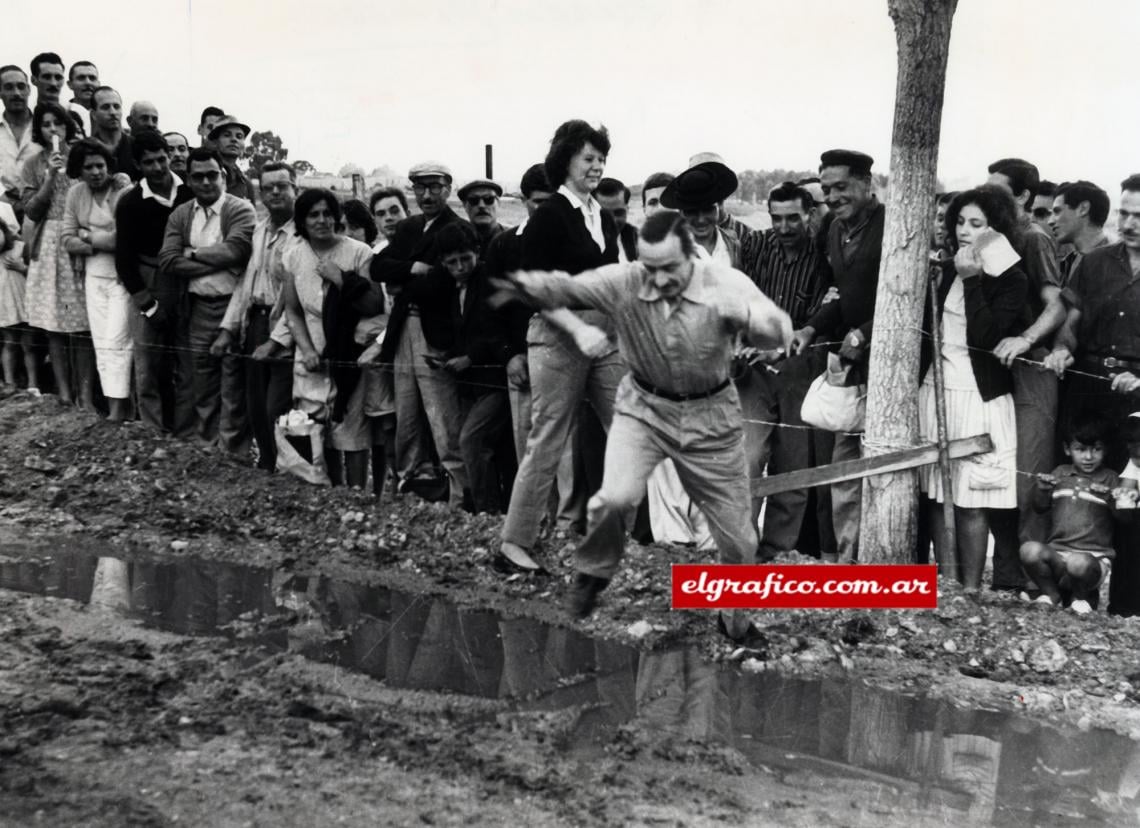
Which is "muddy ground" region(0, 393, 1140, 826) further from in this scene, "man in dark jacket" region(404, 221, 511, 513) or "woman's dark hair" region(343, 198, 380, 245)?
"woman's dark hair" region(343, 198, 380, 245)

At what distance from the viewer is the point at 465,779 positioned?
14.5 feet

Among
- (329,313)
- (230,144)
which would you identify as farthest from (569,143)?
(230,144)

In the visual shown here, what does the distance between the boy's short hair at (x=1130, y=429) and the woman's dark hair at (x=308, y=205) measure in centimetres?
477

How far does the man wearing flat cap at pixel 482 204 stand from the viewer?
790 cm

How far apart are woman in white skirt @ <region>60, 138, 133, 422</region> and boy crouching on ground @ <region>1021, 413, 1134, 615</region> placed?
6300 millimetres

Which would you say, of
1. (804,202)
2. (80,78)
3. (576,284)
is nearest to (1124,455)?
(804,202)

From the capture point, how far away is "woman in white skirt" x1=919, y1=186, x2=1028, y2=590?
636cm

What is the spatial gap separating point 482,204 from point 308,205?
1089mm

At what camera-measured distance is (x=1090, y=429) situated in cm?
617

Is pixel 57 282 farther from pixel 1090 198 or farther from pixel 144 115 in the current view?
pixel 1090 198

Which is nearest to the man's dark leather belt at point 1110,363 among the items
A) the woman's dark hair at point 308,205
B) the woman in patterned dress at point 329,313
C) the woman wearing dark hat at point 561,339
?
the woman wearing dark hat at point 561,339

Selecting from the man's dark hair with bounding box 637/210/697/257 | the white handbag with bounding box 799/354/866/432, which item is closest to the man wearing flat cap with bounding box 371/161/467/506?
the white handbag with bounding box 799/354/866/432

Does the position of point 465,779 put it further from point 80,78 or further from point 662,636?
point 80,78

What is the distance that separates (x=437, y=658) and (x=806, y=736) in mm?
1683
